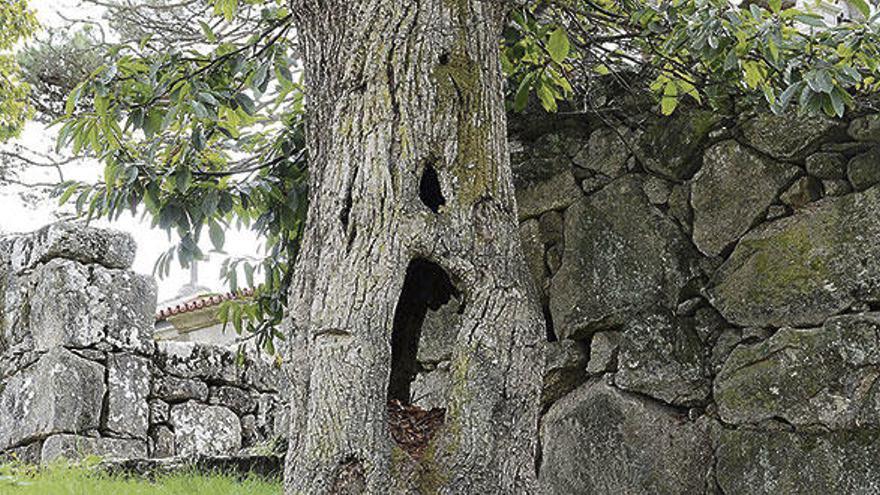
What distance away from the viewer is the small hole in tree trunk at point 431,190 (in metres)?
2.74

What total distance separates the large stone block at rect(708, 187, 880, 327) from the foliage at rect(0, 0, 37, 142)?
257 inches

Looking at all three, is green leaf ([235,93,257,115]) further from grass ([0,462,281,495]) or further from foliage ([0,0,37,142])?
foliage ([0,0,37,142])

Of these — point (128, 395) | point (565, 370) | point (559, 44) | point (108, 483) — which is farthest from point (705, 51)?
point (128, 395)

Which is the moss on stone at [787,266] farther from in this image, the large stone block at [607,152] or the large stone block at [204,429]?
the large stone block at [204,429]

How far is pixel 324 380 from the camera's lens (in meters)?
2.46

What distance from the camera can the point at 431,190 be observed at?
9.07ft

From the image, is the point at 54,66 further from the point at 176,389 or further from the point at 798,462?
the point at 798,462

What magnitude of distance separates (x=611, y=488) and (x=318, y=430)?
5.82 feet

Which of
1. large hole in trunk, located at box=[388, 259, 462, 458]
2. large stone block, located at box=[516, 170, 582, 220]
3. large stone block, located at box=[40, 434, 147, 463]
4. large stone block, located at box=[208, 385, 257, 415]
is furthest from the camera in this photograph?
large stone block, located at box=[208, 385, 257, 415]

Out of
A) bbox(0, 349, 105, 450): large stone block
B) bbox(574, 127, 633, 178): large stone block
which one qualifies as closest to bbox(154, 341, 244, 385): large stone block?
bbox(0, 349, 105, 450): large stone block

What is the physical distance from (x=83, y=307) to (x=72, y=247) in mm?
369

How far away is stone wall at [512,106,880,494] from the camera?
339 centimetres

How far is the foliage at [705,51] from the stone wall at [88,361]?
2729 millimetres

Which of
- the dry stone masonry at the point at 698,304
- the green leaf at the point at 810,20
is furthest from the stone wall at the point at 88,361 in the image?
the green leaf at the point at 810,20
